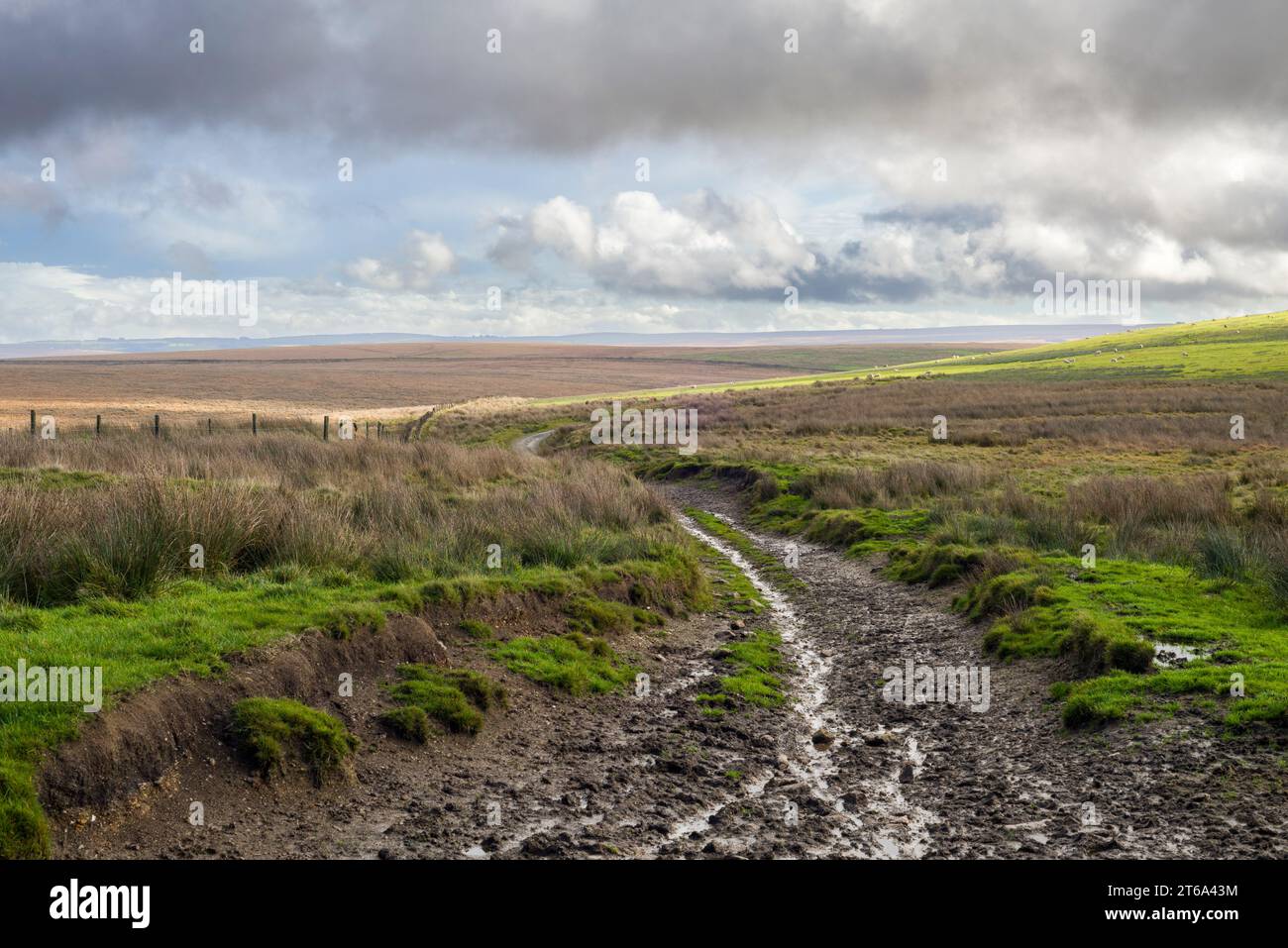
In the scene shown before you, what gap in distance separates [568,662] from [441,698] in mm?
2269

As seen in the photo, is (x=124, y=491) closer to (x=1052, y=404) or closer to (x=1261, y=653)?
(x=1261, y=653)

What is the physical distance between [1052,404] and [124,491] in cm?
6520

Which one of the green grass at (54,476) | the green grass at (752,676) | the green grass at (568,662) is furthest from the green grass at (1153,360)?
the green grass at (568,662)

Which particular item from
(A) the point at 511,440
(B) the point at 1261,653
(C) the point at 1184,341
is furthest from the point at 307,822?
(C) the point at 1184,341

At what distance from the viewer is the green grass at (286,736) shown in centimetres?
792

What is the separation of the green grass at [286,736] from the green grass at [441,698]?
670 millimetres

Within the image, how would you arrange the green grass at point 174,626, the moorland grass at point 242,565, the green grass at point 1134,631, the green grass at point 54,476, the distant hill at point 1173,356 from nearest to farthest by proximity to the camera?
the green grass at point 174,626
the moorland grass at point 242,565
the green grass at point 1134,631
the green grass at point 54,476
the distant hill at point 1173,356

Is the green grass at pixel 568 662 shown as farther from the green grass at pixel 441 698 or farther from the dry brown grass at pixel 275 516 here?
the dry brown grass at pixel 275 516

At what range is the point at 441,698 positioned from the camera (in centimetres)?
969

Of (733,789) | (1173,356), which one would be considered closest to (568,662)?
(733,789)

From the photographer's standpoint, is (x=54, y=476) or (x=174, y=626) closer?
(x=174, y=626)

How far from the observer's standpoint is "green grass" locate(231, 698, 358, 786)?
7918mm

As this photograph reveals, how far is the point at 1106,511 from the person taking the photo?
71.9 feet

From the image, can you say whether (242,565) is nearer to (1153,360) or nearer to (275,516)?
(275,516)
